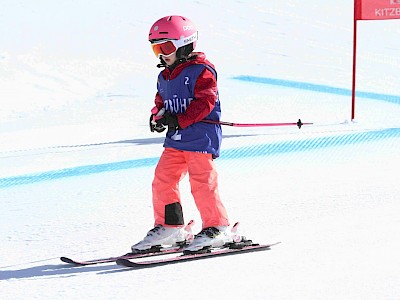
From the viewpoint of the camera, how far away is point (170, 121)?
3.99m

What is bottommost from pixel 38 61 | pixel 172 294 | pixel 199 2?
pixel 172 294

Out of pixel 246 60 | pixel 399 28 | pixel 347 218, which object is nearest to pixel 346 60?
pixel 246 60

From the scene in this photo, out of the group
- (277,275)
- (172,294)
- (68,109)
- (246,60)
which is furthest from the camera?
(246,60)

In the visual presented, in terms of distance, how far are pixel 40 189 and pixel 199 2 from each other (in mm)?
12231

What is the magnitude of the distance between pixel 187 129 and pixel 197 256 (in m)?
0.52

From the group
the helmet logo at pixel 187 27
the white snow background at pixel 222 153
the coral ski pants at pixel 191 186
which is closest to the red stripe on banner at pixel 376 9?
the white snow background at pixel 222 153

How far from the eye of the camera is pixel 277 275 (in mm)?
3578

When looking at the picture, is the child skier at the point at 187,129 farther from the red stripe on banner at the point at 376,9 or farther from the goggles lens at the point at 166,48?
the red stripe on banner at the point at 376,9

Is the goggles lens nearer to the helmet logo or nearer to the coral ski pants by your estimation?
the helmet logo

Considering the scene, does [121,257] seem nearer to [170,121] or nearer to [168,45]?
[170,121]

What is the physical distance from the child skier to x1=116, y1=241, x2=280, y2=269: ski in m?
0.04

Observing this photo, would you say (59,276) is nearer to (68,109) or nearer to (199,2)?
(68,109)

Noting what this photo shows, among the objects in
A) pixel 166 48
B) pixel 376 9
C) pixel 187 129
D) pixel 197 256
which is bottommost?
pixel 197 256

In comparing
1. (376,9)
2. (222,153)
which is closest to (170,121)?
(222,153)
